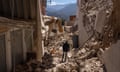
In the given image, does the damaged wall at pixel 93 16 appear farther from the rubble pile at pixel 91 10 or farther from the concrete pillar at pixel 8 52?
the concrete pillar at pixel 8 52

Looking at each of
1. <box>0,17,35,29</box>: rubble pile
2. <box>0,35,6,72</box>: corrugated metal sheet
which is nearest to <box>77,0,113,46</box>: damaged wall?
<box>0,17,35,29</box>: rubble pile

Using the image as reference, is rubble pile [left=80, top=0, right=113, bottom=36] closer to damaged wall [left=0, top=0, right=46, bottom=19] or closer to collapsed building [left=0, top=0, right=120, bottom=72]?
collapsed building [left=0, top=0, right=120, bottom=72]

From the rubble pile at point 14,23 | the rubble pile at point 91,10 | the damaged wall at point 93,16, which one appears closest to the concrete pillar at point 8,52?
the rubble pile at point 14,23

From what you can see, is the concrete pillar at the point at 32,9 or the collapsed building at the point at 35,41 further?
the concrete pillar at the point at 32,9

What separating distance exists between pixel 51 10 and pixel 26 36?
54.6ft

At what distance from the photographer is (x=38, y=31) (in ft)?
27.3

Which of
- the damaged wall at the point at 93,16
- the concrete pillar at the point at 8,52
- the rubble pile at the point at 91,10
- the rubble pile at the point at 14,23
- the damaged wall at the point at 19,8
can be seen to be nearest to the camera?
the rubble pile at the point at 14,23

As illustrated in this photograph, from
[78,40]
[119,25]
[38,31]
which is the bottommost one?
[78,40]

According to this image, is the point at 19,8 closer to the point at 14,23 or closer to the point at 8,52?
the point at 14,23

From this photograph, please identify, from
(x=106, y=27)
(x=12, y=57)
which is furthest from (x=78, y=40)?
(x=12, y=57)

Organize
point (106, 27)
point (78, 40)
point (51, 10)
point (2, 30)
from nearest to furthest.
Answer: point (2, 30)
point (106, 27)
point (78, 40)
point (51, 10)

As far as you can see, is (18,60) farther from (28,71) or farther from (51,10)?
(51,10)

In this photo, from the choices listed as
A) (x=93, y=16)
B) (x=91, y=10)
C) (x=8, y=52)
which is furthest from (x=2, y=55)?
(x=91, y=10)

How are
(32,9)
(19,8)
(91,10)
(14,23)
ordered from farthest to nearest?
(91,10)
(32,9)
(19,8)
(14,23)
